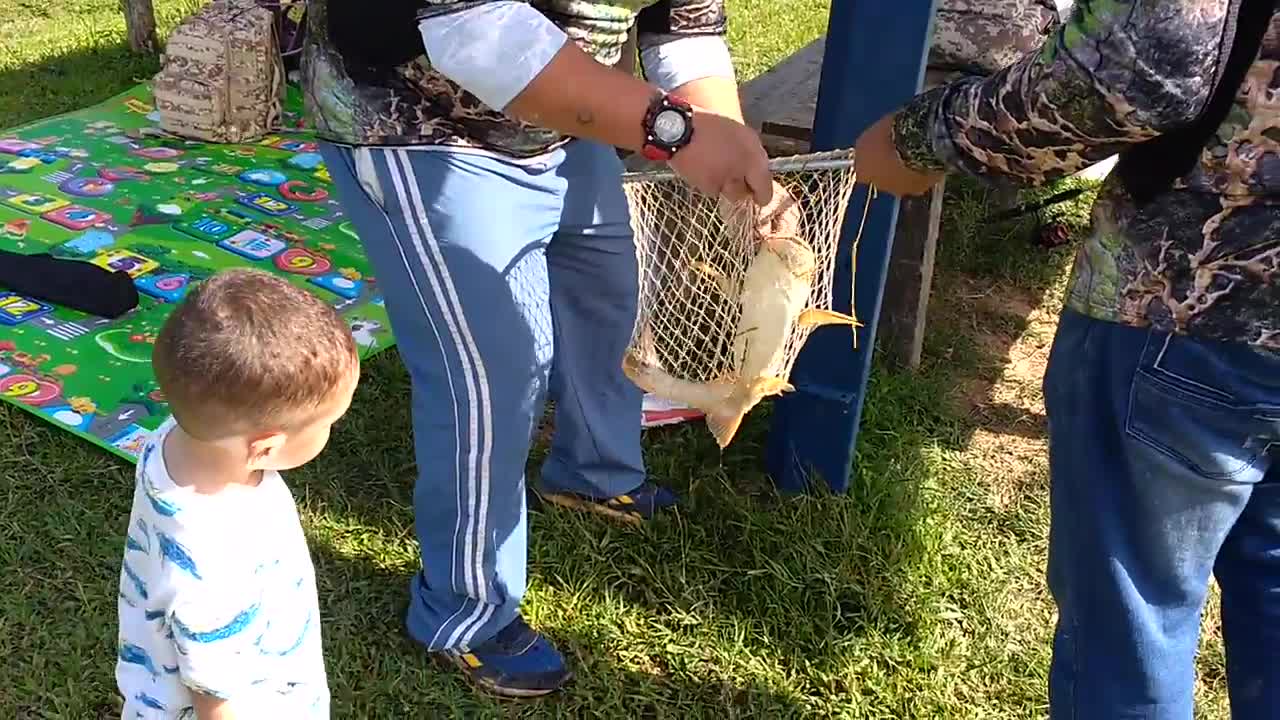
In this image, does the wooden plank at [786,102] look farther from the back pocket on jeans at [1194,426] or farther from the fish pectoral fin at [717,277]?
the back pocket on jeans at [1194,426]

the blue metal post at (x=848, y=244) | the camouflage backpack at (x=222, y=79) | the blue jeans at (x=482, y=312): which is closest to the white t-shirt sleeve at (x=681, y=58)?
the blue jeans at (x=482, y=312)

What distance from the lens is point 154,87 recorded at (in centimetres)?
455

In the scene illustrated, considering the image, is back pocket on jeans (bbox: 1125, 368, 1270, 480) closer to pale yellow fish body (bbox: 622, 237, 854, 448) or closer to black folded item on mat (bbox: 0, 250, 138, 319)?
pale yellow fish body (bbox: 622, 237, 854, 448)

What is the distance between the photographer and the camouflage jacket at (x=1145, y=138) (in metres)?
1.18

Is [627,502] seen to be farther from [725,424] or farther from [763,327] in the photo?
[763,327]

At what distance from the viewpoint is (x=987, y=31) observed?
3.29m

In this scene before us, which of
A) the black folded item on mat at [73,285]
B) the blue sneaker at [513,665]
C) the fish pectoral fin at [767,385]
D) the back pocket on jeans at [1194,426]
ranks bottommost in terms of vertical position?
the blue sneaker at [513,665]

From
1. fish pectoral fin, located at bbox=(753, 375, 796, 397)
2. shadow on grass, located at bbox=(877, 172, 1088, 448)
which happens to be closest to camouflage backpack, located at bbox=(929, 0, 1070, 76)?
shadow on grass, located at bbox=(877, 172, 1088, 448)

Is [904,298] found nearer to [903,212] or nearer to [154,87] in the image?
[903,212]

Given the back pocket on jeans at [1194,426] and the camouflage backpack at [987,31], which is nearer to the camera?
the back pocket on jeans at [1194,426]

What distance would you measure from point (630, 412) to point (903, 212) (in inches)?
38.9

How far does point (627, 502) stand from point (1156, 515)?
4.56 feet

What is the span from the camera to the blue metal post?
2.27 m

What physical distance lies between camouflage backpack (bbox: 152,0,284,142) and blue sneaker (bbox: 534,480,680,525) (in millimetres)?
2494
